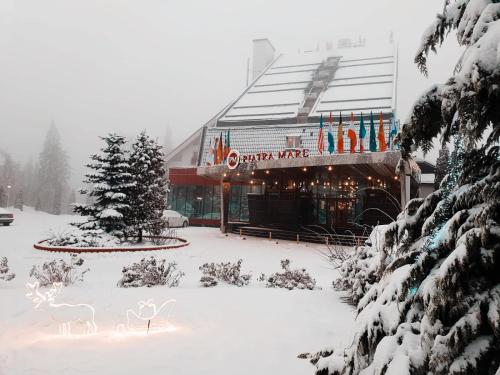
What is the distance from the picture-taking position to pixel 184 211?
38.9m

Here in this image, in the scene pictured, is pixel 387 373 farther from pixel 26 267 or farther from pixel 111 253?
pixel 111 253

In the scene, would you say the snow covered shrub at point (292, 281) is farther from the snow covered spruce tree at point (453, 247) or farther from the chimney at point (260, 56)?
the chimney at point (260, 56)

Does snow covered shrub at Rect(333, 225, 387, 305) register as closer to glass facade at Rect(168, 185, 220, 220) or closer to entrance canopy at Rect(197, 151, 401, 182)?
entrance canopy at Rect(197, 151, 401, 182)

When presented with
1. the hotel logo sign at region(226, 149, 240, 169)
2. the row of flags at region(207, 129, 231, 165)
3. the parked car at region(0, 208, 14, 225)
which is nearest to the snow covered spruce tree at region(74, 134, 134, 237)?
the hotel logo sign at region(226, 149, 240, 169)

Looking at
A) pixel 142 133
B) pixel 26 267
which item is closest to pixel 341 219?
pixel 142 133

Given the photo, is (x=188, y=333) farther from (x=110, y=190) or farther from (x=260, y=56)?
(x=260, y=56)

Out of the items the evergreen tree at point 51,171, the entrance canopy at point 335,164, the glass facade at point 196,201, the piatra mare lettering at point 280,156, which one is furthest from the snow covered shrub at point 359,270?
the evergreen tree at point 51,171

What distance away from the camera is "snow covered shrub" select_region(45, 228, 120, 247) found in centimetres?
1645

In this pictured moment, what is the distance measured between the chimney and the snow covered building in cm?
19

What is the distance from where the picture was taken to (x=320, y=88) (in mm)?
35844

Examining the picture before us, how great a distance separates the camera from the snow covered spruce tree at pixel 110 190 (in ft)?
58.5

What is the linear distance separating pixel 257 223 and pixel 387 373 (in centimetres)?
2747

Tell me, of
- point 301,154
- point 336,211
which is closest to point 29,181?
point 336,211

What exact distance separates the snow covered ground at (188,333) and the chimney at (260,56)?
3978 cm
